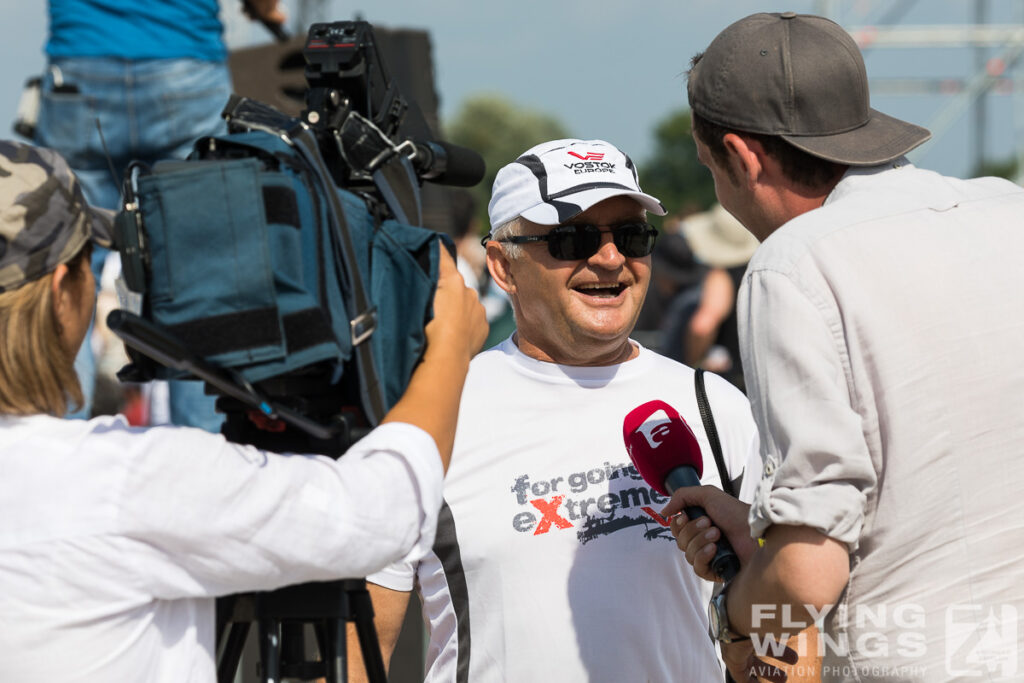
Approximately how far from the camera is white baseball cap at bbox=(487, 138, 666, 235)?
9.48ft

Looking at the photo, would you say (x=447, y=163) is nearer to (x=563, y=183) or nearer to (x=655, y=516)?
(x=563, y=183)

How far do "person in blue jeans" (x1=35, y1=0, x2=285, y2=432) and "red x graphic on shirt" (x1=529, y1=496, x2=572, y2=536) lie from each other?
8.35 ft

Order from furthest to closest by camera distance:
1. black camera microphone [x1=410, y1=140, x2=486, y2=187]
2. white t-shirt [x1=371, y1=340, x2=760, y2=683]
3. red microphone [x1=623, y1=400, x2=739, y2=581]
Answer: white t-shirt [x1=371, y1=340, x2=760, y2=683] < red microphone [x1=623, y1=400, x2=739, y2=581] < black camera microphone [x1=410, y1=140, x2=486, y2=187]

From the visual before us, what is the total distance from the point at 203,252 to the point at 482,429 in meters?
1.20

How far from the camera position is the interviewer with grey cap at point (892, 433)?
195 cm

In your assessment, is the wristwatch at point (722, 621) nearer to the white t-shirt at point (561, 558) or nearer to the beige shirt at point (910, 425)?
the beige shirt at point (910, 425)

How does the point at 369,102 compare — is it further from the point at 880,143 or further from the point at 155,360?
the point at 880,143

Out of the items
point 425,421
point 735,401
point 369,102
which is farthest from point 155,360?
point 735,401

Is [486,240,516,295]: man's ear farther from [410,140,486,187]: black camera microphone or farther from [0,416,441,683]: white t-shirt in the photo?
[0,416,441,683]: white t-shirt

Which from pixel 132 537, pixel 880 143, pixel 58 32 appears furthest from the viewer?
pixel 58 32

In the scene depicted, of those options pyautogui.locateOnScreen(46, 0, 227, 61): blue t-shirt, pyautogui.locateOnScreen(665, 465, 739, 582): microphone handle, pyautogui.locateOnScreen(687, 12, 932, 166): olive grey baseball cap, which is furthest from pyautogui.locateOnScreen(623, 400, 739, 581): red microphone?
pyautogui.locateOnScreen(46, 0, 227, 61): blue t-shirt

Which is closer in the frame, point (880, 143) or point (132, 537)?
point (132, 537)

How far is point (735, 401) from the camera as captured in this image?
114 inches

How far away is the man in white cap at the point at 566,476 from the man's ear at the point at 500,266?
3 centimetres
